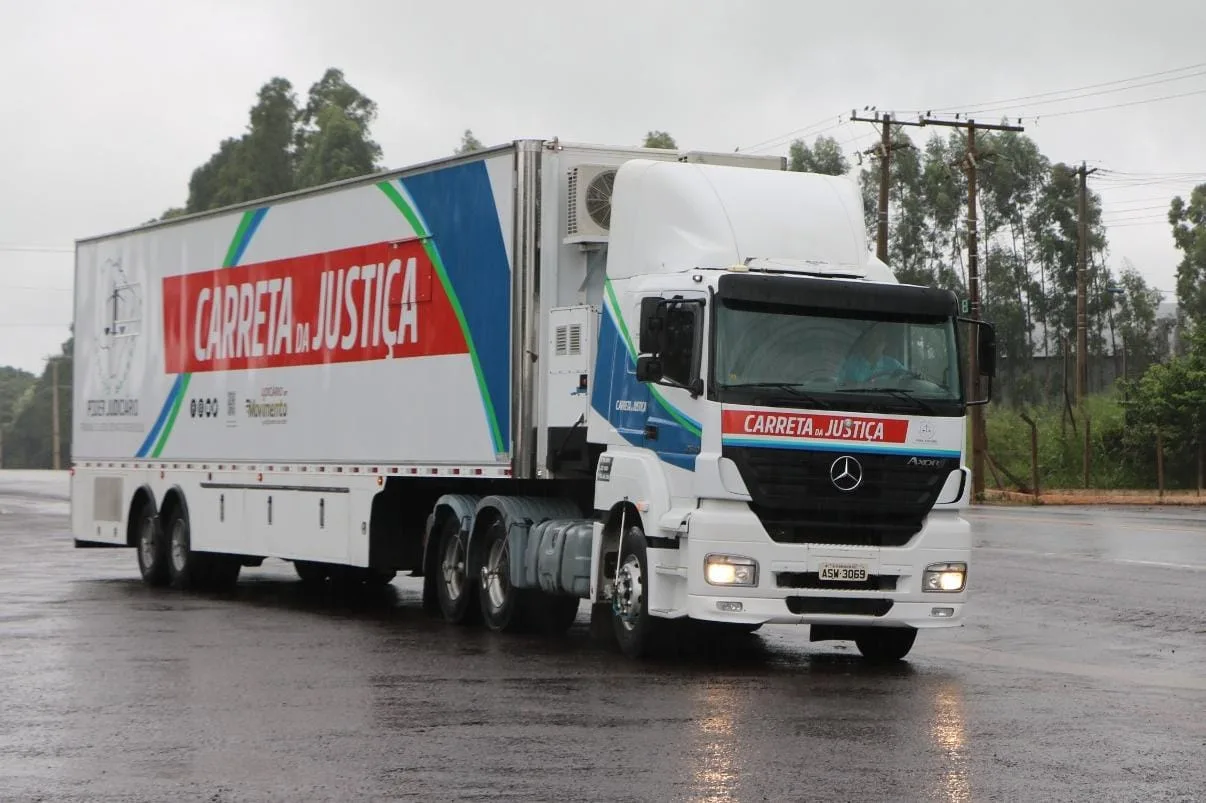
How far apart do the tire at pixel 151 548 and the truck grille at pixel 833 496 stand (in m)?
10.6

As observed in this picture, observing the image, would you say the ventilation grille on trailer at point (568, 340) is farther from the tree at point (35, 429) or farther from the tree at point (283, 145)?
the tree at point (35, 429)

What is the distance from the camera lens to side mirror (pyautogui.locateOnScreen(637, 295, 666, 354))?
13438 millimetres

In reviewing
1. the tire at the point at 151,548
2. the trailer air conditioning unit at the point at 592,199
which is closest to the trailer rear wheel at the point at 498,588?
the trailer air conditioning unit at the point at 592,199

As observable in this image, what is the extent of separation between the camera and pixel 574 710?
11.3 metres

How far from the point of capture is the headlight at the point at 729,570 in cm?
1324

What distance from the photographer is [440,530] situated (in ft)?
56.7

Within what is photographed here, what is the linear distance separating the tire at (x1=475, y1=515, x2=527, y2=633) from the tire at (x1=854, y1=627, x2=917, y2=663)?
2.96m

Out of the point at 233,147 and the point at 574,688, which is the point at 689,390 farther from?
the point at 233,147

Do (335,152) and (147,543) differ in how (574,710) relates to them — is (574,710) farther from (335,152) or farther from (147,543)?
(335,152)

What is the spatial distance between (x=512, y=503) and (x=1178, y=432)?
4517cm

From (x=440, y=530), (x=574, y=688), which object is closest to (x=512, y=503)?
(x=440, y=530)

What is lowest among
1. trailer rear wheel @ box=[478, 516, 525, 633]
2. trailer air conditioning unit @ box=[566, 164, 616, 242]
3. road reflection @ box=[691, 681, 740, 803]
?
road reflection @ box=[691, 681, 740, 803]

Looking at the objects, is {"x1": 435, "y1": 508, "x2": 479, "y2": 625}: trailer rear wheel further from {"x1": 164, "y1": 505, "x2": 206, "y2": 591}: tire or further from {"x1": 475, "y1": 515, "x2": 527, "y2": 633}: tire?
{"x1": 164, "y1": 505, "x2": 206, "y2": 591}: tire

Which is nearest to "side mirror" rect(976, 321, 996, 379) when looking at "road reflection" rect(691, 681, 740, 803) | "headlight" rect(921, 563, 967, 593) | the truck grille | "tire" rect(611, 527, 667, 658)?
the truck grille
